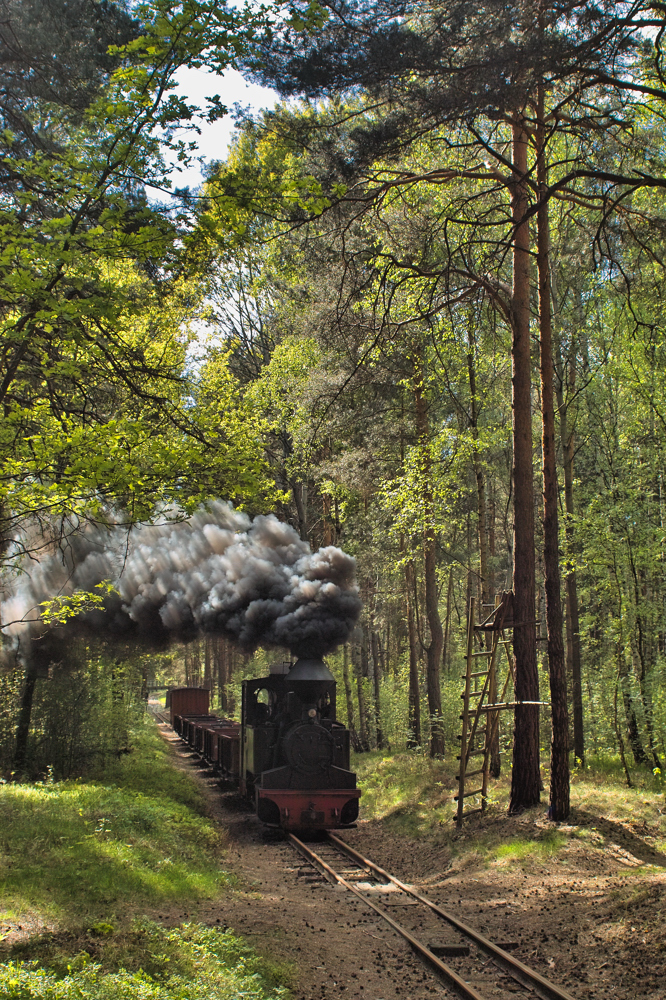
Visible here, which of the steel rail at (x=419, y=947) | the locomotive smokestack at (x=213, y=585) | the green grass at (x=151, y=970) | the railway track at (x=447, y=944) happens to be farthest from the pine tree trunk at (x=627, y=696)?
the green grass at (x=151, y=970)

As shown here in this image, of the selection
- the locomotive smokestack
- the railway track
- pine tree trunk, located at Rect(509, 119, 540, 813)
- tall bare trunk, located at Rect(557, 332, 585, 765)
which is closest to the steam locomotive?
the locomotive smokestack

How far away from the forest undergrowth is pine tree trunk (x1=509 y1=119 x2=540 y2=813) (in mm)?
4575

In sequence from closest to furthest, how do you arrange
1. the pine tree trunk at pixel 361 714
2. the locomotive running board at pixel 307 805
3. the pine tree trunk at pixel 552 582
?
the pine tree trunk at pixel 552 582, the locomotive running board at pixel 307 805, the pine tree trunk at pixel 361 714

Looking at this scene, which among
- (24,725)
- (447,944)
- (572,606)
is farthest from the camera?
(572,606)

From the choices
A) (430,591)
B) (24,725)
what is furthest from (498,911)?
(24,725)

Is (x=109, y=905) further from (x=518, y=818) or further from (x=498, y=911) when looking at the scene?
(x=518, y=818)

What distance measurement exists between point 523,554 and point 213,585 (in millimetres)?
6227

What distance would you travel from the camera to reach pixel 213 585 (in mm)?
14086

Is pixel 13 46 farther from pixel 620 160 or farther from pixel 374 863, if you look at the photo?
pixel 374 863

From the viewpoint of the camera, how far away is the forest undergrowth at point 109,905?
189 inches

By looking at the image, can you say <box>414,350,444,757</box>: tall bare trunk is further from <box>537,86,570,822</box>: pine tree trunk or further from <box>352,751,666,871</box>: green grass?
<box>537,86,570,822</box>: pine tree trunk

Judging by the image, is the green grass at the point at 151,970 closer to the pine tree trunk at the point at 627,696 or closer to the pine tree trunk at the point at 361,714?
the pine tree trunk at the point at 627,696

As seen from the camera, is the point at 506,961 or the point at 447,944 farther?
the point at 447,944

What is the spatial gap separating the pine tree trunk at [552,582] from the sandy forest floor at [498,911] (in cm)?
62
